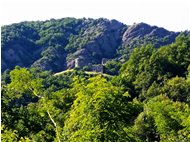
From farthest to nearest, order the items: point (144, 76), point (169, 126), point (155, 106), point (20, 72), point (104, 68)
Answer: point (104, 68) < point (144, 76) < point (155, 106) < point (169, 126) < point (20, 72)

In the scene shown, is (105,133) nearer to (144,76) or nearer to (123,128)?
(123,128)

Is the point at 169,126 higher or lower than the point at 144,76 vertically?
higher

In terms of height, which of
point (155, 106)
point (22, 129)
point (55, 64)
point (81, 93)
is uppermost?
point (81, 93)

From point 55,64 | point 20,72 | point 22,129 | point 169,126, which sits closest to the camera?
point 20,72

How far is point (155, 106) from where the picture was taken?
2260 inches

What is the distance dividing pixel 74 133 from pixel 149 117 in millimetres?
46576

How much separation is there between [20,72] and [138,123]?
47.2 meters

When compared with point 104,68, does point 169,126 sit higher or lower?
higher

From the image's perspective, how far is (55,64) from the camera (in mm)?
198500

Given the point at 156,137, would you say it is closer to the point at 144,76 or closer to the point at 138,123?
the point at 138,123

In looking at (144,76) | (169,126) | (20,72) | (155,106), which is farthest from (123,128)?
(144,76)

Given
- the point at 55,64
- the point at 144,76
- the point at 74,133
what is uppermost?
the point at 74,133

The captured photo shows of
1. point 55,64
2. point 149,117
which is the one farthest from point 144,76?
point 55,64

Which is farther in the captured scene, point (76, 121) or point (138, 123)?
point (138, 123)
